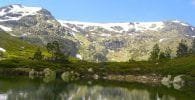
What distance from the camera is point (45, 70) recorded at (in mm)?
198000

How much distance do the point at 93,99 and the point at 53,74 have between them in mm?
95122

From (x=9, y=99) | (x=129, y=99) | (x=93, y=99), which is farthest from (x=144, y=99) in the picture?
(x=9, y=99)

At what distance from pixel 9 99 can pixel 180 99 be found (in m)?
50.3

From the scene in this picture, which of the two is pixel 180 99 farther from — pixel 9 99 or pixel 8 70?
pixel 8 70

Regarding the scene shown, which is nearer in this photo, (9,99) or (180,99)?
(9,99)

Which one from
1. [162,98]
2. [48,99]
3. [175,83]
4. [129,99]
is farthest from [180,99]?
[175,83]

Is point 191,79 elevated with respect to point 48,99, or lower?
lower

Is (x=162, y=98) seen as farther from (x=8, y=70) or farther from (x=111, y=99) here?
(x=8, y=70)

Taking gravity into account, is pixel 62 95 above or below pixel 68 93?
above

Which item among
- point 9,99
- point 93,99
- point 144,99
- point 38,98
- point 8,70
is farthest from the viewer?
point 8,70

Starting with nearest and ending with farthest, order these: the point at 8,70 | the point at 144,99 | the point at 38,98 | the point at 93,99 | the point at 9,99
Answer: the point at 9,99
the point at 38,98
the point at 93,99
the point at 144,99
the point at 8,70

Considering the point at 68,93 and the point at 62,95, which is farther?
the point at 68,93

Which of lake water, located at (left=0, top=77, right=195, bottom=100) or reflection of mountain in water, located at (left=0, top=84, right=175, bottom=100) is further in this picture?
lake water, located at (left=0, top=77, right=195, bottom=100)

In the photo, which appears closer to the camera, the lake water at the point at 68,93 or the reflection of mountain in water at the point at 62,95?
the reflection of mountain in water at the point at 62,95
